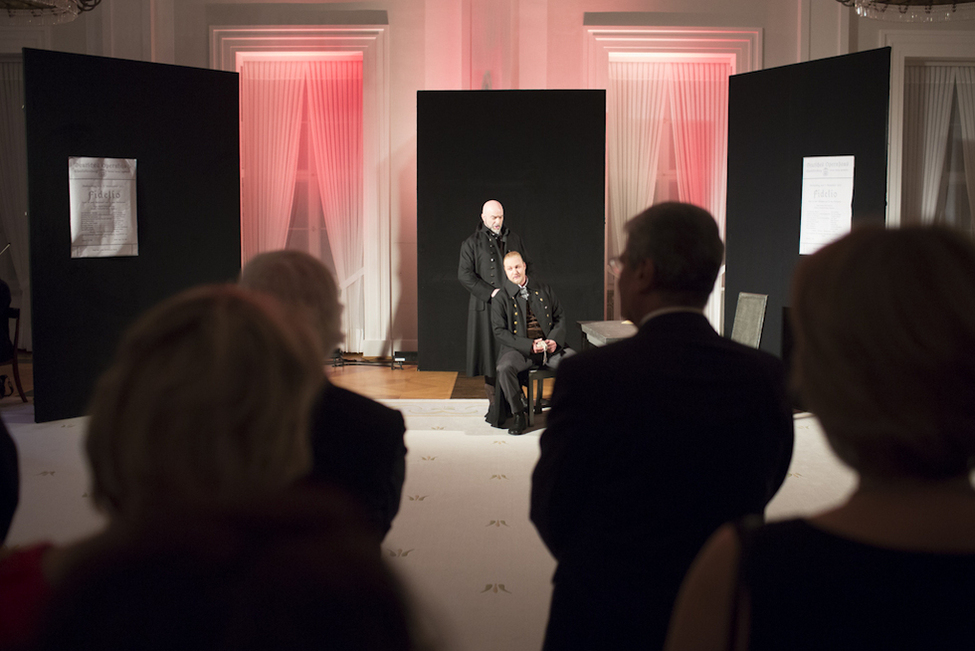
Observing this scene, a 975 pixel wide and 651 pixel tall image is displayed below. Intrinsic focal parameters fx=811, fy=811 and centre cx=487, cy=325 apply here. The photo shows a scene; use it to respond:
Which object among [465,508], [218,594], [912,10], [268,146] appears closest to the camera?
[218,594]

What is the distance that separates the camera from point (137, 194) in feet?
18.7

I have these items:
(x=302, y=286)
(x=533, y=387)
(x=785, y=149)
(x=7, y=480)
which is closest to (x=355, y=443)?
(x=302, y=286)

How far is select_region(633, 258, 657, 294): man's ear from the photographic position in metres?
1.58

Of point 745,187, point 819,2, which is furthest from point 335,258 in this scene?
point 819,2

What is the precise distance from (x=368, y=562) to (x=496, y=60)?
24.4 feet

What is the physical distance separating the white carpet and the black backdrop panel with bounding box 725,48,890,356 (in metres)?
1.30

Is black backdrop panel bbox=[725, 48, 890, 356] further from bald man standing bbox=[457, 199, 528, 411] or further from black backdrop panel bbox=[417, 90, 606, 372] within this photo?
→ bald man standing bbox=[457, 199, 528, 411]

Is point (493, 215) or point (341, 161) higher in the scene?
point (341, 161)

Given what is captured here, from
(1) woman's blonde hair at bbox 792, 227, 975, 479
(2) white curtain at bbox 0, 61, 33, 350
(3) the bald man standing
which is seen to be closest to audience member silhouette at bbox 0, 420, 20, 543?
(1) woman's blonde hair at bbox 792, 227, 975, 479

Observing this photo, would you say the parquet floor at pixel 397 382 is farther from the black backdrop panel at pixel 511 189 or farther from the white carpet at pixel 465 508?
the white carpet at pixel 465 508

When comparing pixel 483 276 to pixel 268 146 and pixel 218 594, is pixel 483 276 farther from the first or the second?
pixel 218 594

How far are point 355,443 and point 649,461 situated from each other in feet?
1.84

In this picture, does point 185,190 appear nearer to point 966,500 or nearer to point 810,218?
point 810,218

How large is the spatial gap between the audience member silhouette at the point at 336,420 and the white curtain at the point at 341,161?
6.64 m
